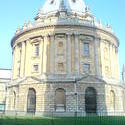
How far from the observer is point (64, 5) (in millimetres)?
47531

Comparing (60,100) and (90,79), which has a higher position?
(90,79)

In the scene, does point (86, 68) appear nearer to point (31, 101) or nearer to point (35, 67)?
point (35, 67)

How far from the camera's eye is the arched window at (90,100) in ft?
119

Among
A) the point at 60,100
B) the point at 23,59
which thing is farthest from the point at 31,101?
the point at 23,59

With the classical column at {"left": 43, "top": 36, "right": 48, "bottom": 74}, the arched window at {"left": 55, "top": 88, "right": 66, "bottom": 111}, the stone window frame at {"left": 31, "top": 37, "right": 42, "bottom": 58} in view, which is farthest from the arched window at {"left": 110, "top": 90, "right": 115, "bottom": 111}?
the stone window frame at {"left": 31, "top": 37, "right": 42, "bottom": 58}

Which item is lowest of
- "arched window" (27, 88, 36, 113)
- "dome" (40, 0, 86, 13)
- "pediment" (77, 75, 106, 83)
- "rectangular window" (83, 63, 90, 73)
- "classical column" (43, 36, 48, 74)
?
"arched window" (27, 88, 36, 113)

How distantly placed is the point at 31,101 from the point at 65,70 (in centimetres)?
748

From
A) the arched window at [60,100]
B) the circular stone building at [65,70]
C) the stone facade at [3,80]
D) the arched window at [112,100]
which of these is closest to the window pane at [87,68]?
the circular stone building at [65,70]

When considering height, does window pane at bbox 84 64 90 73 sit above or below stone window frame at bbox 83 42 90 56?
below

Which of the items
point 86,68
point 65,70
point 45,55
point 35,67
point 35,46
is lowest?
point 65,70

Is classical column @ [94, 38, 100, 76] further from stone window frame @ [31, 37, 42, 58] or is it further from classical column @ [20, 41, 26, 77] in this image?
classical column @ [20, 41, 26, 77]

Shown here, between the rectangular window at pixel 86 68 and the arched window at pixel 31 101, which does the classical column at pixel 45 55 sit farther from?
the rectangular window at pixel 86 68

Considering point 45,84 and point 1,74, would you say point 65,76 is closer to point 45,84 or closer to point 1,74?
point 45,84

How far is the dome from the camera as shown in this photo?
157ft
